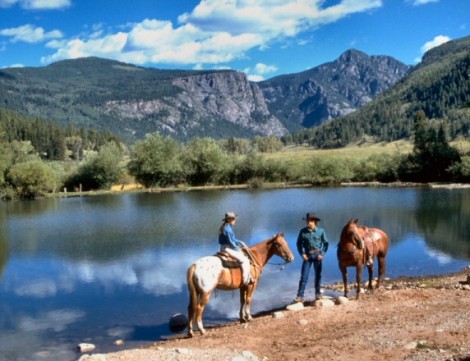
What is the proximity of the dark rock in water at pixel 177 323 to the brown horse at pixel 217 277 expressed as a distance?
4.94ft

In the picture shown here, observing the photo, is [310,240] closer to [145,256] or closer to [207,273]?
[207,273]

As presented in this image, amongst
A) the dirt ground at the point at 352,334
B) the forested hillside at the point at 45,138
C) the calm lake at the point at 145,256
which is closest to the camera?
the dirt ground at the point at 352,334

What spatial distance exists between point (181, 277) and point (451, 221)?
22980mm

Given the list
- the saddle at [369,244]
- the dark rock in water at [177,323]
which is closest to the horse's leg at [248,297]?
the dark rock in water at [177,323]

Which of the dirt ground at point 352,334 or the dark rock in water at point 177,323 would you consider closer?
the dirt ground at point 352,334

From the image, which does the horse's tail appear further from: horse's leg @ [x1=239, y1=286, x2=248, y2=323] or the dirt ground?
horse's leg @ [x1=239, y1=286, x2=248, y2=323]

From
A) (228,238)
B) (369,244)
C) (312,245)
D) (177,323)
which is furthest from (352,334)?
(177,323)

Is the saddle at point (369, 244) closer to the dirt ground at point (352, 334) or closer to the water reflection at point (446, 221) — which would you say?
the dirt ground at point (352, 334)

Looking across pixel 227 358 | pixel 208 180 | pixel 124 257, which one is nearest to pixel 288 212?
pixel 124 257

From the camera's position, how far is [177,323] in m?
15.9

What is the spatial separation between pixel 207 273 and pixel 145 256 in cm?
1526

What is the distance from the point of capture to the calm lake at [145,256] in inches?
661

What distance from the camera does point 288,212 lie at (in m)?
45.1

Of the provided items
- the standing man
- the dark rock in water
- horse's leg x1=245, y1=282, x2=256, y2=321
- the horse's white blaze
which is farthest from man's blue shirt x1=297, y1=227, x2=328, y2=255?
the dark rock in water
